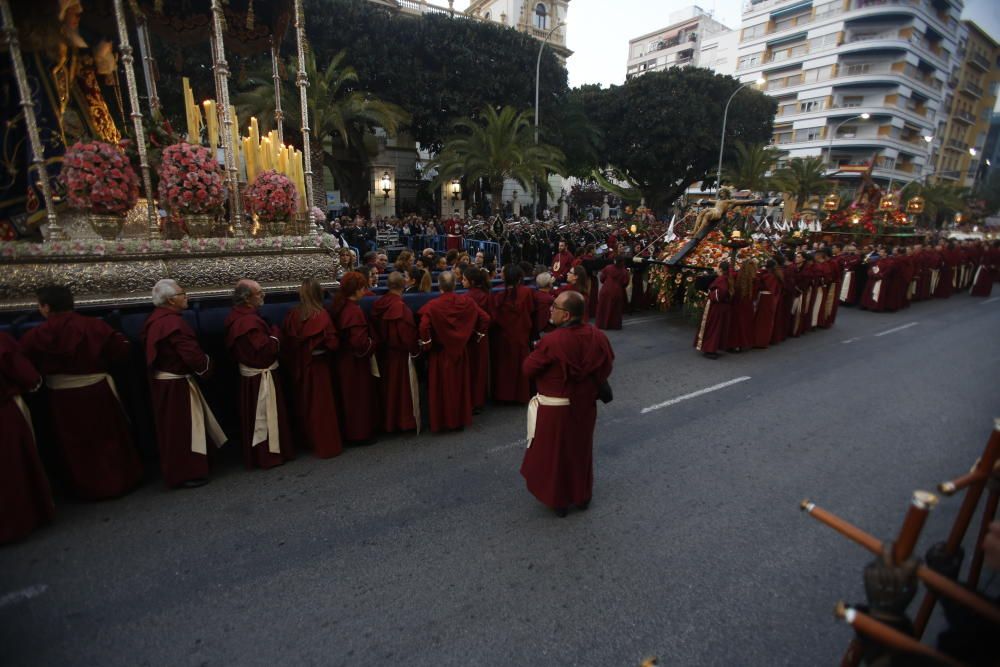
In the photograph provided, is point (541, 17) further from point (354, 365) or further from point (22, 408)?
point (22, 408)

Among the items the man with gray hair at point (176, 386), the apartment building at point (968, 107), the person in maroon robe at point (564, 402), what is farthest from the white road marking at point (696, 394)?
the apartment building at point (968, 107)

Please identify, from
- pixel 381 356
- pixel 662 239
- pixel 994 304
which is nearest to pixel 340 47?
pixel 662 239

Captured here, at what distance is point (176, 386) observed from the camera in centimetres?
425

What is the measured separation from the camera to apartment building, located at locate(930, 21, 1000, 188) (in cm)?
Result: 5619

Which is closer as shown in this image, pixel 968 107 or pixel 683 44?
pixel 968 107

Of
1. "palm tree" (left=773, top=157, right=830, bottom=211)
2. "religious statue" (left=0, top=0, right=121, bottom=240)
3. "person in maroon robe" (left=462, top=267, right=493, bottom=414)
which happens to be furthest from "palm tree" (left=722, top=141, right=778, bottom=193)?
"religious statue" (left=0, top=0, right=121, bottom=240)

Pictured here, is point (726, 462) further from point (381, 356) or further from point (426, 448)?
point (381, 356)

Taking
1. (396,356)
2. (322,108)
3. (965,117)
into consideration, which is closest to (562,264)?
(396,356)

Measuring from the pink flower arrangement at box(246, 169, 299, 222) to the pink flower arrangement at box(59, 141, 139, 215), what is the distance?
4.03 feet

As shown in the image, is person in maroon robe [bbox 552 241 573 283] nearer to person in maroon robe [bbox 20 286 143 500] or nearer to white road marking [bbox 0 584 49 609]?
person in maroon robe [bbox 20 286 143 500]

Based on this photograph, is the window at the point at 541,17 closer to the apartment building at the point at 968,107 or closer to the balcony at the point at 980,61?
the apartment building at the point at 968,107

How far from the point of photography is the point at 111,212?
5.22 meters

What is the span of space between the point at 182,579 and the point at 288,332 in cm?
223

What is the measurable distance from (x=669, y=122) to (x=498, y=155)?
16.0 metres
